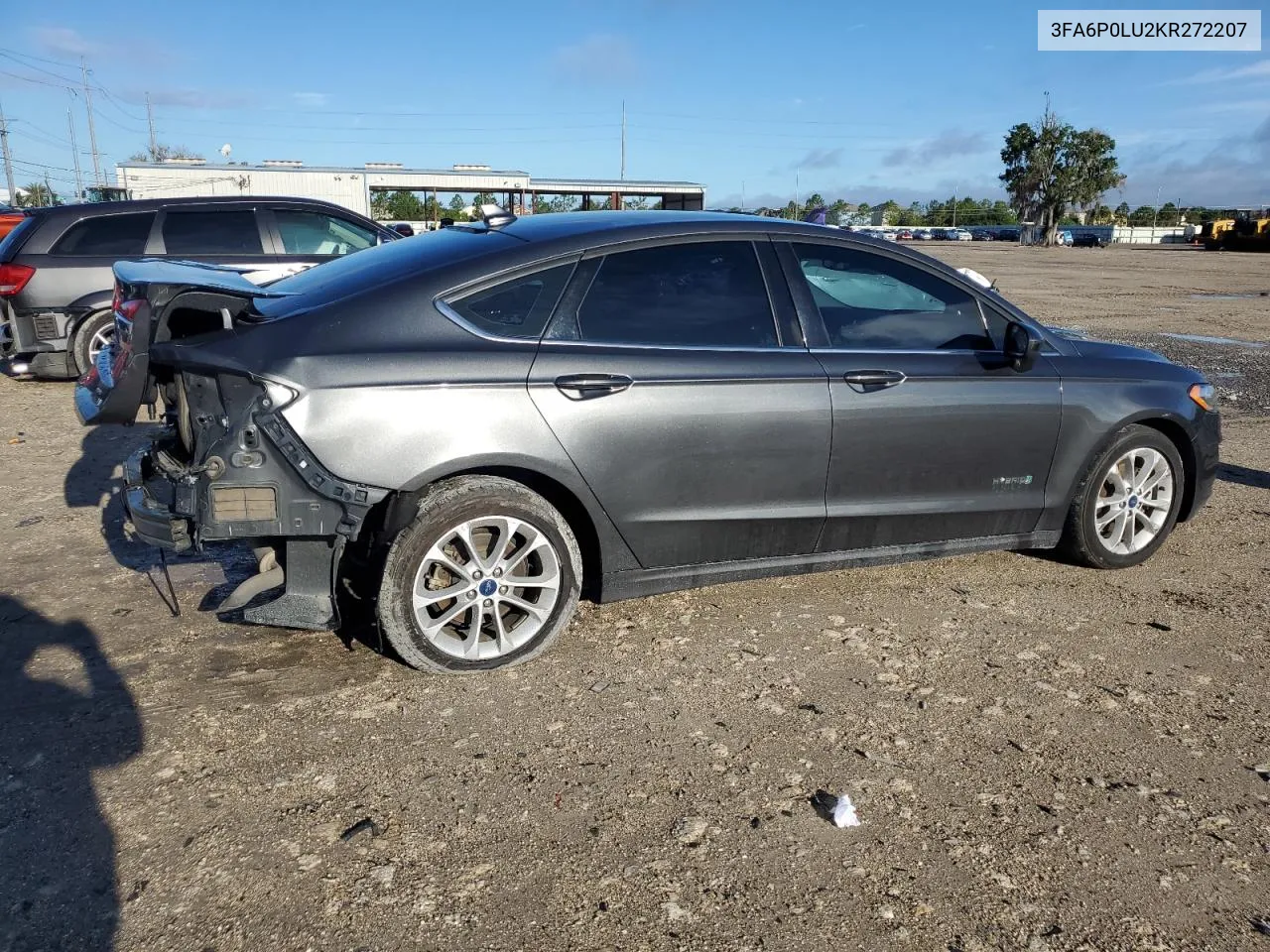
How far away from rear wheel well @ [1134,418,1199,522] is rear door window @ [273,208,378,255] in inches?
294

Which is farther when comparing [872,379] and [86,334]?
[86,334]

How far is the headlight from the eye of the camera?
493 cm

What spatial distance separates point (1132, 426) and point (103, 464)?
6296 mm

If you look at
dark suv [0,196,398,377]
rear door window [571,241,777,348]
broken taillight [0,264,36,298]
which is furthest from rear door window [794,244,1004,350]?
broken taillight [0,264,36,298]

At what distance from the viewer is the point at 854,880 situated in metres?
2.56

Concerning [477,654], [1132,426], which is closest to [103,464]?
[477,654]

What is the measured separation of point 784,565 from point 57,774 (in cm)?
→ 270

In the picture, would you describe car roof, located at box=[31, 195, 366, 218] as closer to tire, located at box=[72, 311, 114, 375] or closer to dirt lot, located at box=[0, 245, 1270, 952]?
tire, located at box=[72, 311, 114, 375]

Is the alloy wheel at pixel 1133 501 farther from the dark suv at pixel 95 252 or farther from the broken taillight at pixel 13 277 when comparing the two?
the broken taillight at pixel 13 277

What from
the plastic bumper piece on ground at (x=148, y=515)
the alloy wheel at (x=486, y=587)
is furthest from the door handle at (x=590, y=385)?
the plastic bumper piece on ground at (x=148, y=515)

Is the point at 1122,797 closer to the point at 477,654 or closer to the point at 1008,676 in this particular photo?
the point at 1008,676

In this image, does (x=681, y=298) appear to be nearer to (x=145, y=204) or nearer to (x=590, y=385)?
(x=590, y=385)

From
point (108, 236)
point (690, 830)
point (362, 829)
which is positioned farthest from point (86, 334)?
point (690, 830)

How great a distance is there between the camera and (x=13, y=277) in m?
8.95
